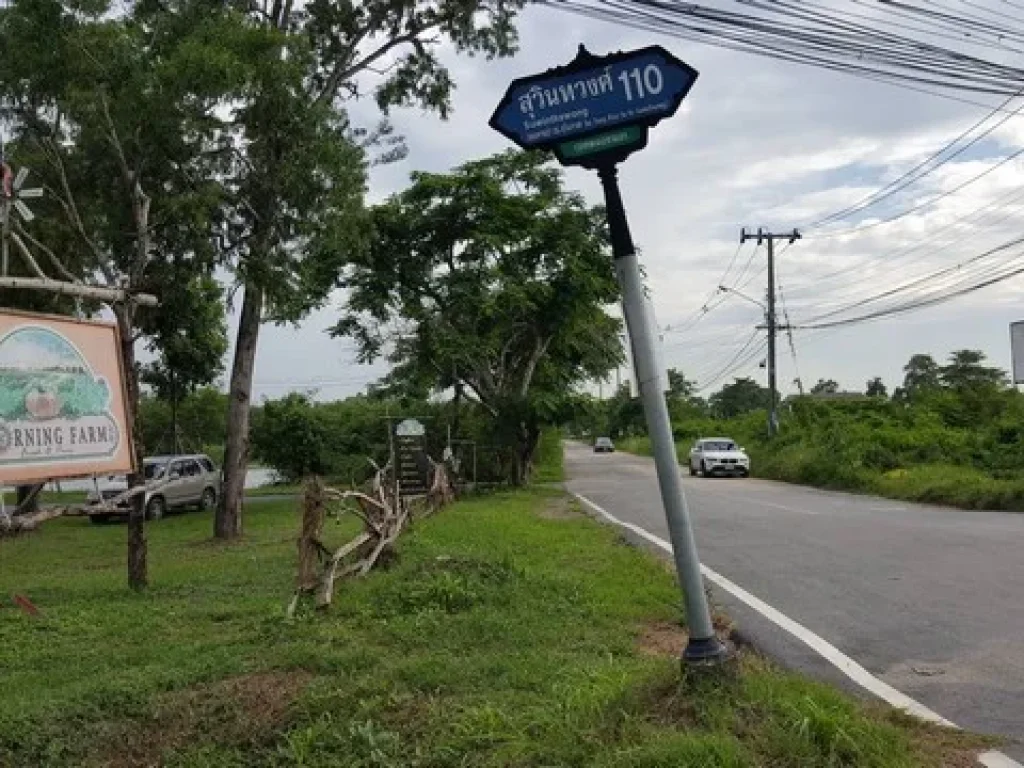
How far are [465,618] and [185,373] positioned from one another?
25.9 meters

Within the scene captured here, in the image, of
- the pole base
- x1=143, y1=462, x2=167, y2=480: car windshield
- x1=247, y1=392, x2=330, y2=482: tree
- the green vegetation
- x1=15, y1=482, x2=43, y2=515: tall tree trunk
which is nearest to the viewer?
the pole base

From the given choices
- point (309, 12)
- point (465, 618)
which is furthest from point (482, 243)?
point (465, 618)

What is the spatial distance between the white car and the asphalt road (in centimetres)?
1794

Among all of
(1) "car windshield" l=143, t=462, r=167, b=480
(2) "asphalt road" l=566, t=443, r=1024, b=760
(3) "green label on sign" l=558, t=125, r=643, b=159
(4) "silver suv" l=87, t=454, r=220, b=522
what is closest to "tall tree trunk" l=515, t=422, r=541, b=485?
(4) "silver suv" l=87, t=454, r=220, b=522

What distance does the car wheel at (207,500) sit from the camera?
3035 cm

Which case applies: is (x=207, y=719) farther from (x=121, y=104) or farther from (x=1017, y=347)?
(x=1017, y=347)

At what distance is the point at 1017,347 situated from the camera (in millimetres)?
34281

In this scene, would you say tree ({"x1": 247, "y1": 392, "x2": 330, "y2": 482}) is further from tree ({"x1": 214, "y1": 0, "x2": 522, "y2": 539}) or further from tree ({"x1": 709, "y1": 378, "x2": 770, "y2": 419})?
tree ({"x1": 709, "y1": 378, "x2": 770, "y2": 419})

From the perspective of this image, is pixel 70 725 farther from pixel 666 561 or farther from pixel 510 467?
pixel 510 467

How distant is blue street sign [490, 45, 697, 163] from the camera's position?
5.07m

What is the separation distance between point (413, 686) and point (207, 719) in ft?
3.81

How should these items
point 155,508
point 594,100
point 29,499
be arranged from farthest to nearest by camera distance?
point 155,508
point 29,499
point 594,100

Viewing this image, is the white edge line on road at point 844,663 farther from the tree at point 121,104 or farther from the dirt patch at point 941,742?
the tree at point 121,104

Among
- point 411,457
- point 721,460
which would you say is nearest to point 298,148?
point 411,457
